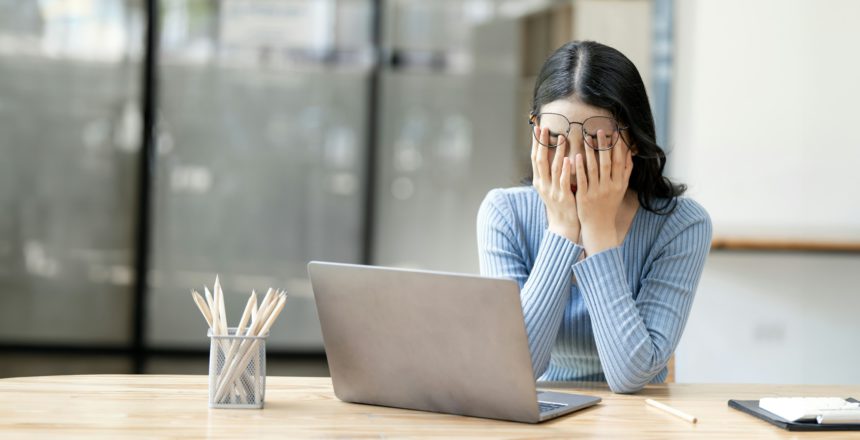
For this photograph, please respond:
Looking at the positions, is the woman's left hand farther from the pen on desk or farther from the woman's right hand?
the pen on desk

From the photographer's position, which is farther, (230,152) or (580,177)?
(230,152)

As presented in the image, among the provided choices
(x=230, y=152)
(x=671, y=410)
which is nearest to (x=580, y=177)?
(x=671, y=410)

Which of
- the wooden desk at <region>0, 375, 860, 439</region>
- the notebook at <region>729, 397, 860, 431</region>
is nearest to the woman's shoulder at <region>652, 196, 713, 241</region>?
the wooden desk at <region>0, 375, 860, 439</region>

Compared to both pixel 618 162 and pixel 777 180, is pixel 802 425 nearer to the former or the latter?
pixel 618 162

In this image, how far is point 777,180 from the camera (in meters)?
3.37

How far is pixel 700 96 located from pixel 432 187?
62.9 inches

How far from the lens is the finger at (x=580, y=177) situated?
1644 millimetres

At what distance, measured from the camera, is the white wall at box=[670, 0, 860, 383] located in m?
3.36

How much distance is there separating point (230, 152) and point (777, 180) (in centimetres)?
247

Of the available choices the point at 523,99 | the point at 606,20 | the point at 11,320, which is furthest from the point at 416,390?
the point at 11,320

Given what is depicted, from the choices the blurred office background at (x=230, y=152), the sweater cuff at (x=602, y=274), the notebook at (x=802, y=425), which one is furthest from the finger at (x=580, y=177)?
the blurred office background at (x=230, y=152)

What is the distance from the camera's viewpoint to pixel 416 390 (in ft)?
4.24

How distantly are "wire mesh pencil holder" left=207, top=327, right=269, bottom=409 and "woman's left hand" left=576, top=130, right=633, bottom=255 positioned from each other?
1.99 feet

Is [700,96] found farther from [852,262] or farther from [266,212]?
[266,212]
